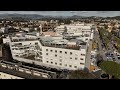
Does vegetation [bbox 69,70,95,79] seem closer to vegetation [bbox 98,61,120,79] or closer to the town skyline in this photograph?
vegetation [bbox 98,61,120,79]

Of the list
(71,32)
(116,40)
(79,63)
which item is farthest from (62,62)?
(116,40)

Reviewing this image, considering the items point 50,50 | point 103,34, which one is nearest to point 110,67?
point 103,34

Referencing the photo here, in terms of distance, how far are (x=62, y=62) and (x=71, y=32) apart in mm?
543

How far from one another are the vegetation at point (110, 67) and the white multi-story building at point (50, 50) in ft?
1.04

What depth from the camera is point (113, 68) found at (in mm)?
3398

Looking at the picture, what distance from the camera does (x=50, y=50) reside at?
11.3 ft

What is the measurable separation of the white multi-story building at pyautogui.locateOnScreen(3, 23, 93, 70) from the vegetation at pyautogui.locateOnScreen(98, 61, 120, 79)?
0.32m

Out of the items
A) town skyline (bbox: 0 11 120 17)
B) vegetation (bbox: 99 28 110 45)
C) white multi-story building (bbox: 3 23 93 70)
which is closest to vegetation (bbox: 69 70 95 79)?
white multi-story building (bbox: 3 23 93 70)

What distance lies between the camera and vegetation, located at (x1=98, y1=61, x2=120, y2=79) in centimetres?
330

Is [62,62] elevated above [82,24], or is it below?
below

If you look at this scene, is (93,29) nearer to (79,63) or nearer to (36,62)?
(79,63)

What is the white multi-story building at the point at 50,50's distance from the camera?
3.32 metres

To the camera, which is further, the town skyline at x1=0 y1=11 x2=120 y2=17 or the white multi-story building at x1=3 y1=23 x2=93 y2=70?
the white multi-story building at x1=3 y1=23 x2=93 y2=70
